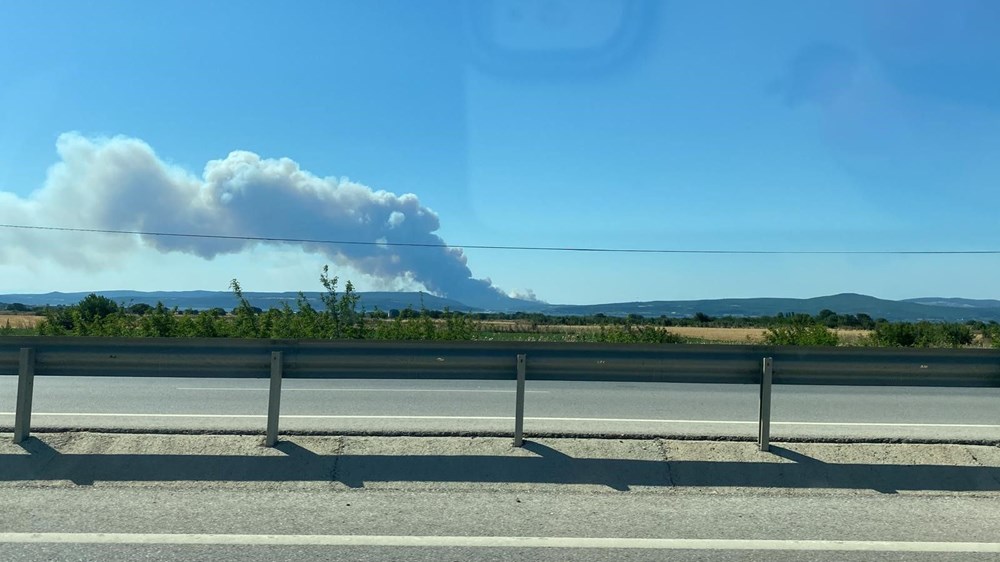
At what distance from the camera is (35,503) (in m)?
5.57

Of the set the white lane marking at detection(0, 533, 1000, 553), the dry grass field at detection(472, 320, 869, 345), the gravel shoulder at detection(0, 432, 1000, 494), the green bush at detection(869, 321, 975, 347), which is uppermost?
the green bush at detection(869, 321, 975, 347)

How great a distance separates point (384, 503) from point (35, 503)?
239 centimetres

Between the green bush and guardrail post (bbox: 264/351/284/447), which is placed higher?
the green bush

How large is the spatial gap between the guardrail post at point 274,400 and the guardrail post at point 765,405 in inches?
163

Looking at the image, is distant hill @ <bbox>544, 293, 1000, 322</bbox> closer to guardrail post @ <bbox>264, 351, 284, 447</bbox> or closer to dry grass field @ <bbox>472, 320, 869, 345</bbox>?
dry grass field @ <bbox>472, 320, 869, 345</bbox>

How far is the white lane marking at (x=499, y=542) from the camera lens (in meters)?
4.87

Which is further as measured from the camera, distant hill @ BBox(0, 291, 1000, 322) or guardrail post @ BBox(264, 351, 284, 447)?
distant hill @ BBox(0, 291, 1000, 322)

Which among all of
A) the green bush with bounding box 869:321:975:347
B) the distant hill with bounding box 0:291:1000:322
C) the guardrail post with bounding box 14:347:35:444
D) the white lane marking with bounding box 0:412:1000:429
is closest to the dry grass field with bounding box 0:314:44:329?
the distant hill with bounding box 0:291:1000:322

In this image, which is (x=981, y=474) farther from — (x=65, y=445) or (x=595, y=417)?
(x=65, y=445)

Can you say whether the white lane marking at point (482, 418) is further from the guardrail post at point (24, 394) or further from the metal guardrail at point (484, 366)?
the guardrail post at point (24, 394)

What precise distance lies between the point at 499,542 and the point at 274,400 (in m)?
2.86

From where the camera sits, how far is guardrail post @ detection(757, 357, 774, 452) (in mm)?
6953

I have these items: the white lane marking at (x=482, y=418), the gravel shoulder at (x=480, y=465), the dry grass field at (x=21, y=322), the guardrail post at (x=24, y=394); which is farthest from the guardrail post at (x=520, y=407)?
the dry grass field at (x=21, y=322)

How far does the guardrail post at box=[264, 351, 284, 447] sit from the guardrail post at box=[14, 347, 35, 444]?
202 centimetres
